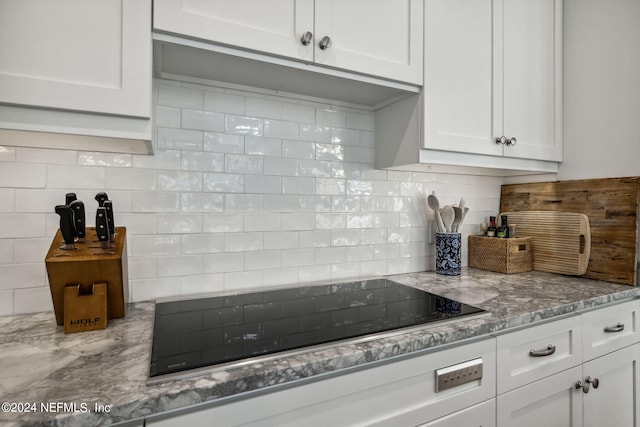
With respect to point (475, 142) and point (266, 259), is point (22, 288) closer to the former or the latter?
point (266, 259)

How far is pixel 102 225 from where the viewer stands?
0.96 meters

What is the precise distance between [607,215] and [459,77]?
0.95 metres

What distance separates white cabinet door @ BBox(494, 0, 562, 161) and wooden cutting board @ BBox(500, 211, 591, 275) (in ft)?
1.05

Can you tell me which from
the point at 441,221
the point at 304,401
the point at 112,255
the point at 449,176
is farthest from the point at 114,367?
the point at 449,176

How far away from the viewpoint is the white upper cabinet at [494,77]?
139 cm

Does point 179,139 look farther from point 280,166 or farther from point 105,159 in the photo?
point 280,166

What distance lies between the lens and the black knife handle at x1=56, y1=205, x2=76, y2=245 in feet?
2.97

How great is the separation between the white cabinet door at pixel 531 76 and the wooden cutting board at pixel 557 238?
1.05 feet

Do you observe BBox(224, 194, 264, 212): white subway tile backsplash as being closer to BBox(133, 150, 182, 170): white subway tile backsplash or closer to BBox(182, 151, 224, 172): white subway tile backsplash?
BBox(182, 151, 224, 172): white subway tile backsplash

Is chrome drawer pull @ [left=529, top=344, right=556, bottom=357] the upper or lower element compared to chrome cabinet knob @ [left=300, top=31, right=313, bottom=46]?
lower

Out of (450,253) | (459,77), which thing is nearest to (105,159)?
(459,77)

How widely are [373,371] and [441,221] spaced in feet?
3.45

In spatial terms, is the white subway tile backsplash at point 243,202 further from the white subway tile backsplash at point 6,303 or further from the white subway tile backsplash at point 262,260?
the white subway tile backsplash at point 6,303

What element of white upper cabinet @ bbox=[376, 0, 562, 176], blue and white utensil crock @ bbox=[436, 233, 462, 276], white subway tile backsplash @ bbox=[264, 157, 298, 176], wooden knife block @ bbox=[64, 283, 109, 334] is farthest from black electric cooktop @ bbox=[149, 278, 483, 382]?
white upper cabinet @ bbox=[376, 0, 562, 176]
